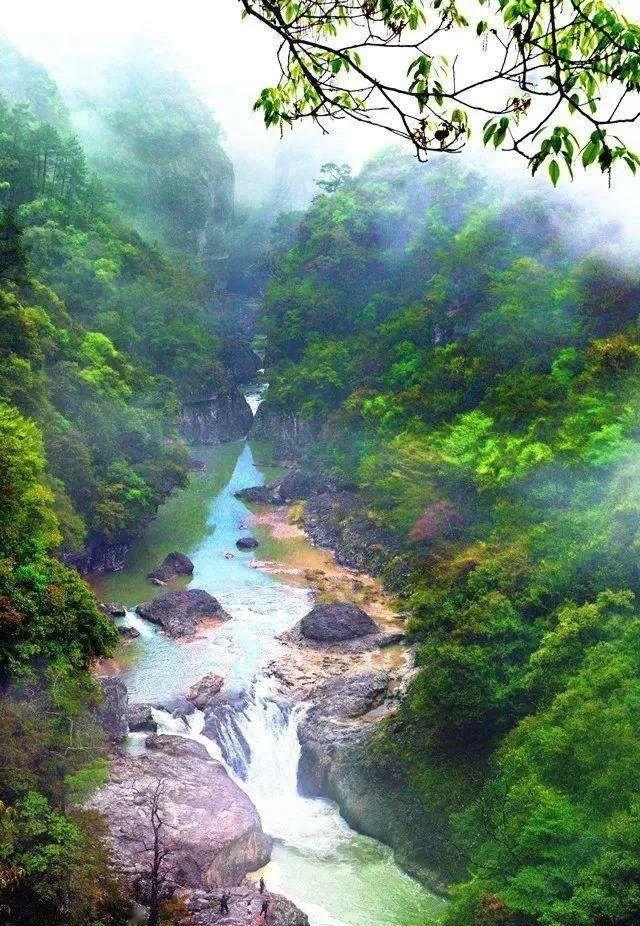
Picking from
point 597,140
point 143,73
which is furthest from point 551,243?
point 143,73

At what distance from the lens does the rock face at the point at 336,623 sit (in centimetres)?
2806

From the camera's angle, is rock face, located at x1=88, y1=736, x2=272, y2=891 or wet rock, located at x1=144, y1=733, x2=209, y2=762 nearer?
rock face, located at x1=88, y1=736, x2=272, y2=891

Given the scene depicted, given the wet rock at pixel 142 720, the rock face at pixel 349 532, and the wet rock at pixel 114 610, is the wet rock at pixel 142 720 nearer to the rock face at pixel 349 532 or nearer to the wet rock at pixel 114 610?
the wet rock at pixel 114 610

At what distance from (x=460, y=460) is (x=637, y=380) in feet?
22.5

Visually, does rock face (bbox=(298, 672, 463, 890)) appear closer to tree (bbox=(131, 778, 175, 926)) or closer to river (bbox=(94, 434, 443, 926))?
river (bbox=(94, 434, 443, 926))

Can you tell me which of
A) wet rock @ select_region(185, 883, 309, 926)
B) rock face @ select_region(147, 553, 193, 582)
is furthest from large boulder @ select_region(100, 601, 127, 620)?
wet rock @ select_region(185, 883, 309, 926)

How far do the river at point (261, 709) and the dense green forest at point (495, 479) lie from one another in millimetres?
1878

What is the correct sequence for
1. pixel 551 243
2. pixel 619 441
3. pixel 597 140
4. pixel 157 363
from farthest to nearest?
pixel 157 363
pixel 551 243
pixel 619 441
pixel 597 140

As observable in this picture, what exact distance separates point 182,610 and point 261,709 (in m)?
6.36

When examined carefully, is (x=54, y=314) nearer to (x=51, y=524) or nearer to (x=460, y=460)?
(x=51, y=524)

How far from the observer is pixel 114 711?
22375mm

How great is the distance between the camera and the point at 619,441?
82.6 ft

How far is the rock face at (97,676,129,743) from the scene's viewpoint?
2191 cm

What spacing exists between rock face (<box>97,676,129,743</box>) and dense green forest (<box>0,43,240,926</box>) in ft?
4.50
